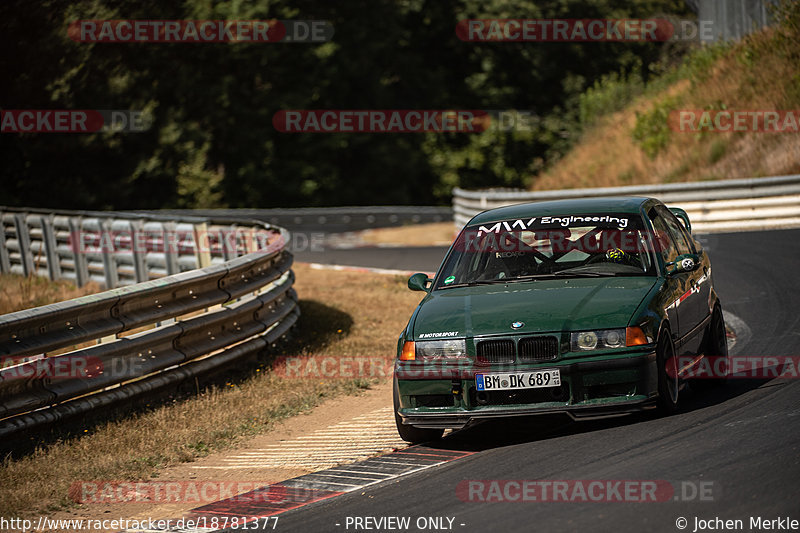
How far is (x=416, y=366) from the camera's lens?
7141 mm

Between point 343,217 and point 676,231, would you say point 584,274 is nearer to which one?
point 676,231

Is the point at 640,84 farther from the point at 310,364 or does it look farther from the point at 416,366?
the point at 416,366

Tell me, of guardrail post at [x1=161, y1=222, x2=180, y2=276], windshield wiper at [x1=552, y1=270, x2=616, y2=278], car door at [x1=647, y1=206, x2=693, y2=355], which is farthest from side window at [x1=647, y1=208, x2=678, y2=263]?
guardrail post at [x1=161, y1=222, x2=180, y2=276]

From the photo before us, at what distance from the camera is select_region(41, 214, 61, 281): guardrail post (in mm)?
18625

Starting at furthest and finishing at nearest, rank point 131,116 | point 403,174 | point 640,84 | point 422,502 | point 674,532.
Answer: point 403,174
point 131,116
point 640,84
point 422,502
point 674,532

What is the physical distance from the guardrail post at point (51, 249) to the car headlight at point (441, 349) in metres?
12.9

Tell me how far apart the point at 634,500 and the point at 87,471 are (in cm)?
→ 373

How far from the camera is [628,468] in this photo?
602 cm

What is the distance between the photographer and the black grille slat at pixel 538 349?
269 inches

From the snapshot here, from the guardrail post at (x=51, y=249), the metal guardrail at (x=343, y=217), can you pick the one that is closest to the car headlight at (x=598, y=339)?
the guardrail post at (x=51, y=249)

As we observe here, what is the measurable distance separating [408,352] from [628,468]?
179cm

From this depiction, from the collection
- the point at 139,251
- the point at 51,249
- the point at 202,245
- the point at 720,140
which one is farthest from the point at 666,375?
the point at 720,140

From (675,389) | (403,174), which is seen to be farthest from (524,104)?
(675,389)
